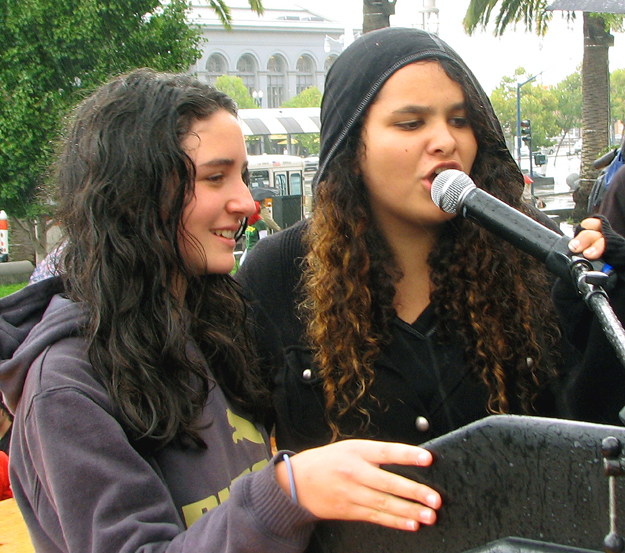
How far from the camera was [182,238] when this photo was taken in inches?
63.4

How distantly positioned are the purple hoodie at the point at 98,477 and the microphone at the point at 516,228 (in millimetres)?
537

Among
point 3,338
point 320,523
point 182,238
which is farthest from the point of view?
point 182,238

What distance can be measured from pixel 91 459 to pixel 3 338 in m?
0.38

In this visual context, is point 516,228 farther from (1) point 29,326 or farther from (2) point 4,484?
(2) point 4,484

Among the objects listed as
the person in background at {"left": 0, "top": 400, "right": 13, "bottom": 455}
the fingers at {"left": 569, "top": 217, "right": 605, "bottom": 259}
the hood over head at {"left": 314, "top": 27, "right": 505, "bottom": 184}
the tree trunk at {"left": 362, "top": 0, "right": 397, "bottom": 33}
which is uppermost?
the tree trunk at {"left": 362, "top": 0, "right": 397, "bottom": 33}

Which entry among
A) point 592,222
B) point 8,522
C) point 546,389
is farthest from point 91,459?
point 8,522

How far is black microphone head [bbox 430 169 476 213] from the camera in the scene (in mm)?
1332

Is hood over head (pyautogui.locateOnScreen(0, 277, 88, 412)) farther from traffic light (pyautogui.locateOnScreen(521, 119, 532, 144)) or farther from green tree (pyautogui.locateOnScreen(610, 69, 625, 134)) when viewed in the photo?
green tree (pyautogui.locateOnScreen(610, 69, 625, 134))

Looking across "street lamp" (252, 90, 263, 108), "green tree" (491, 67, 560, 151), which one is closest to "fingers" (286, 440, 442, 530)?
"green tree" (491, 67, 560, 151)

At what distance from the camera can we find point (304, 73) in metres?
83.2

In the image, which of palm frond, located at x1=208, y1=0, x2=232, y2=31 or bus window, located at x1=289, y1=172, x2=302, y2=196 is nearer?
palm frond, located at x1=208, y1=0, x2=232, y2=31

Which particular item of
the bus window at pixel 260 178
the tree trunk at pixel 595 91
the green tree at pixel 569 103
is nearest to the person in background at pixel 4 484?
the tree trunk at pixel 595 91

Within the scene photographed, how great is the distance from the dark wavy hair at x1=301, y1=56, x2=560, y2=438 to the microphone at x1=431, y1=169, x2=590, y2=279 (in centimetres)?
53

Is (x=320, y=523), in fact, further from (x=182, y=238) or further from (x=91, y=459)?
(x=182, y=238)
